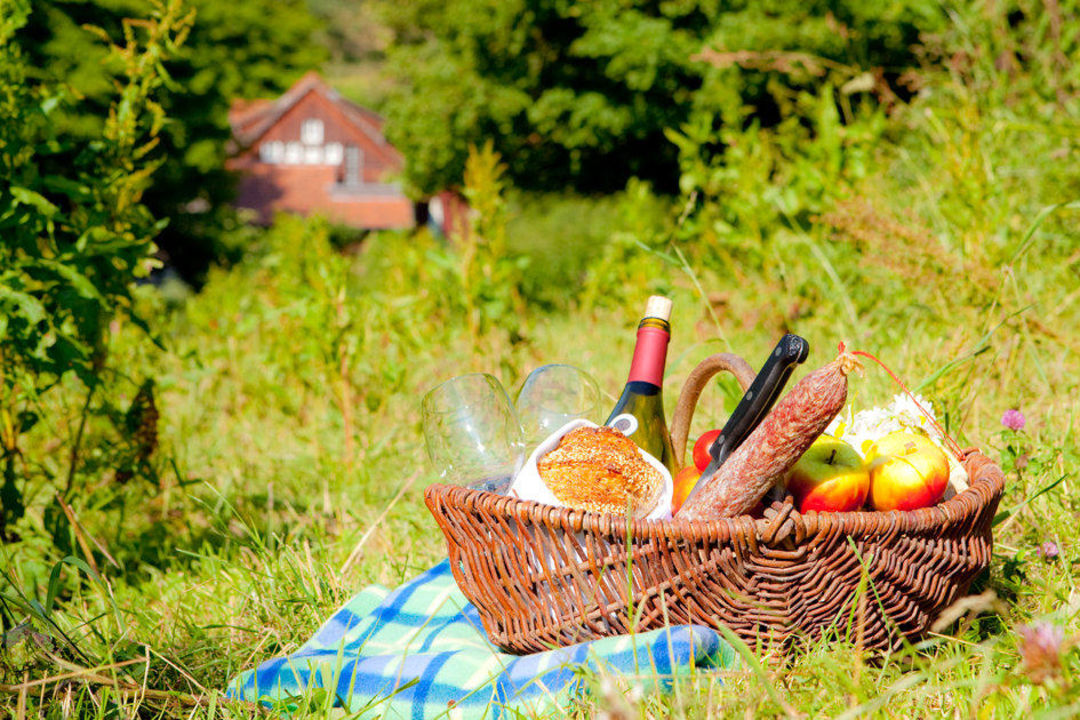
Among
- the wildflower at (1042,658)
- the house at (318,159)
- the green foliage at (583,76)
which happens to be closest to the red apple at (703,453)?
the wildflower at (1042,658)

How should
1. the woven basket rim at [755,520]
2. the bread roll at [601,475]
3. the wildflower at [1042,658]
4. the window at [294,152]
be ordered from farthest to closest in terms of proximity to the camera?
the window at [294,152], the bread roll at [601,475], the woven basket rim at [755,520], the wildflower at [1042,658]

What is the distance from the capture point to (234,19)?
2800 cm

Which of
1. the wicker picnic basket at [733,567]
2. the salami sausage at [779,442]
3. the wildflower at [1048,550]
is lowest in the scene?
the wildflower at [1048,550]

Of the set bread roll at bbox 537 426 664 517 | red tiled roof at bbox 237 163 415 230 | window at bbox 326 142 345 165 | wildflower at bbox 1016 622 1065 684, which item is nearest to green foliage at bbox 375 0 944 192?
bread roll at bbox 537 426 664 517

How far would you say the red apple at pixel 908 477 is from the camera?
1.48 meters

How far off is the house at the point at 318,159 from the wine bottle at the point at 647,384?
2743 cm

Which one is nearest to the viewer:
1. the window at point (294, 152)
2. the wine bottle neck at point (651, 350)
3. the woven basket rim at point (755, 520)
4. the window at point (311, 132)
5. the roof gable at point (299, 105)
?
the woven basket rim at point (755, 520)

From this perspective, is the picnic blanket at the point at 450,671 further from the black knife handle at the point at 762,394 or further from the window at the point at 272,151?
the window at the point at 272,151

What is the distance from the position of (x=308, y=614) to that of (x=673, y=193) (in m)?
14.3

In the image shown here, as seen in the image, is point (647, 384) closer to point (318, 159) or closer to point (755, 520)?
point (755, 520)

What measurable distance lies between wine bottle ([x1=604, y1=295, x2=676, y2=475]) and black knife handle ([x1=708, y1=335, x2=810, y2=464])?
0.95 feet

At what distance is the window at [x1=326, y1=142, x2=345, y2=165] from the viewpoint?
32.7m

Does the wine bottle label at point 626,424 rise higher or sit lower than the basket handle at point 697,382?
lower

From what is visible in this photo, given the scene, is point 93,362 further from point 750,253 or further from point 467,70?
point 467,70
